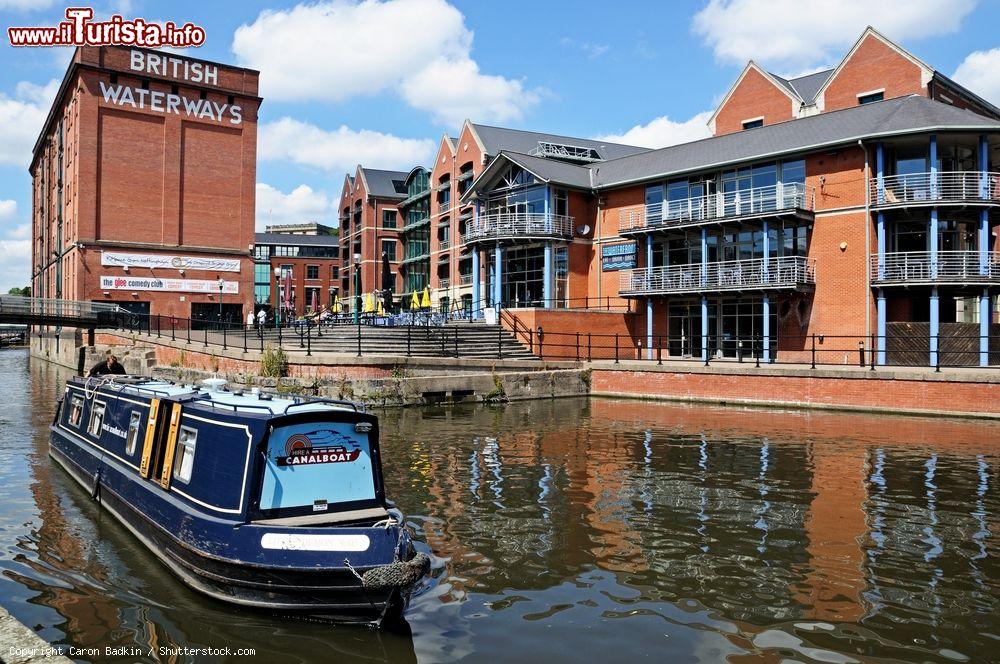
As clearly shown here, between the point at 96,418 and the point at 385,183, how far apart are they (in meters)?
57.4

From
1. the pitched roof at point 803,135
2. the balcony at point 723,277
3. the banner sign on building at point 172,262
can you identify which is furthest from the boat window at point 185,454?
the banner sign on building at point 172,262

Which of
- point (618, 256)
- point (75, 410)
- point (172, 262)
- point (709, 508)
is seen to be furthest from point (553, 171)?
point (709, 508)

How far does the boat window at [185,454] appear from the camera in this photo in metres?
8.05

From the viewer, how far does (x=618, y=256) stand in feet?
115

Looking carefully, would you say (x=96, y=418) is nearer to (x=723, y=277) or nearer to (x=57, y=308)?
(x=723, y=277)

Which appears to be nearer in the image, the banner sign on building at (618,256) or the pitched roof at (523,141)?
the banner sign on building at (618,256)

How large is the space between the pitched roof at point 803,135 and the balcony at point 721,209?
139 cm

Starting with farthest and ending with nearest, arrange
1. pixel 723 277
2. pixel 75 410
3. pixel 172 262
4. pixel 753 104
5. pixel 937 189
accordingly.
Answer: pixel 172 262 → pixel 753 104 → pixel 723 277 → pixel 937 189 → pixel 75 410

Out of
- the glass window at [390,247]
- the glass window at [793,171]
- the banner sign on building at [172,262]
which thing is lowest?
the banner sign on building at [172,262]

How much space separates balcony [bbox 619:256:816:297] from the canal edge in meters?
26.6

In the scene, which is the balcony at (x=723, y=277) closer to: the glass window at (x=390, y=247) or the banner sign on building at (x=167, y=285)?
the banner sign on building at (x=167, y=285)

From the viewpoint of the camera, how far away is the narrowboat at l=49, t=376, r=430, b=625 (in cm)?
628

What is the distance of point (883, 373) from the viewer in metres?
21.1

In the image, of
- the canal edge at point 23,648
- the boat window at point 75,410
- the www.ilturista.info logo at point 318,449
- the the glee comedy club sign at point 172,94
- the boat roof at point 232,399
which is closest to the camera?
the canal edge at point 23,648
